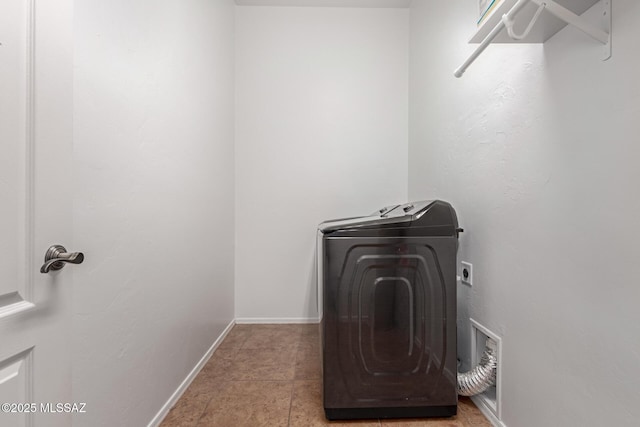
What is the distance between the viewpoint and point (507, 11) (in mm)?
895

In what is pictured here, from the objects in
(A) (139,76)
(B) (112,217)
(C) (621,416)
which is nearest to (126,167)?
(B) (112,217)

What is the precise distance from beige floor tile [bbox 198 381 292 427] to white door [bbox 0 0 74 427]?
2.52 feet

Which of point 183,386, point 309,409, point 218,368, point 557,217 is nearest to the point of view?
point 557,217

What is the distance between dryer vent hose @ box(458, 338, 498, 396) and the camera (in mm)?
1331

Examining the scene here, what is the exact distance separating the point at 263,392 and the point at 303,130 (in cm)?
209

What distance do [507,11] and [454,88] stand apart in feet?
3.08

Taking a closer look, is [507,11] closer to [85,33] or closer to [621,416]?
[621,416]

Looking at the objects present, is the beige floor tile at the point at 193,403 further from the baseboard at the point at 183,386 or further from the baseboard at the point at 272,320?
the baseboard at the point at 272,320

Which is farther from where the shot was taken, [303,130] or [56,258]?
[303,130]

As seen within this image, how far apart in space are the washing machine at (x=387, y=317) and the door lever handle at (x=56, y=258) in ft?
3.00

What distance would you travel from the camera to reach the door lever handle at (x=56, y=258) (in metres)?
0.74

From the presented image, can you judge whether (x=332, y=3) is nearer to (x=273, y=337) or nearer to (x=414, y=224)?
(x=414, y=224)

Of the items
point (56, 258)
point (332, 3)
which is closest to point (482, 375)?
point (56, 258)

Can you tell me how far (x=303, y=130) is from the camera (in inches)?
105
